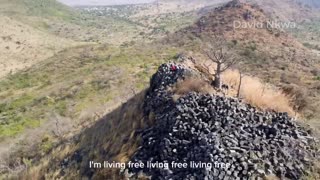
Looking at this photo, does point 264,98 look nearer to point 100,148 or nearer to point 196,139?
point 196,139

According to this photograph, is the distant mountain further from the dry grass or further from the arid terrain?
the dry grass

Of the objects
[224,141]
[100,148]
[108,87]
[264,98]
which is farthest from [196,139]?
[108,87]

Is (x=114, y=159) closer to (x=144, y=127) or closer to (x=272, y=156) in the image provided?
(x=144, y=127)

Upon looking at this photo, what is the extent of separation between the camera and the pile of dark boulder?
390 inches

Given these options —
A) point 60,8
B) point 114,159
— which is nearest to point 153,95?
point 114,159

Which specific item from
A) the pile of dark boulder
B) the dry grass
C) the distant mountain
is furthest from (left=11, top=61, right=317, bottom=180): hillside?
the distant mountain

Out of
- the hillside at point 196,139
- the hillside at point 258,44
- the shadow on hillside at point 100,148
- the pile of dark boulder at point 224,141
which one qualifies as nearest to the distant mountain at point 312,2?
the hillside at point 258,44

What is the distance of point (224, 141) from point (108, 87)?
2443 centimetres

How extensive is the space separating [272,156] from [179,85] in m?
4.46

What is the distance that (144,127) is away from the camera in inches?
517

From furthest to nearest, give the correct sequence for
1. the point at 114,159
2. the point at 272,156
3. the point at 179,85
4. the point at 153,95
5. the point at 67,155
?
1. the point at 67,155
2. the point at 153,95
3. the point at 179,85
4. the point at 114,159
5. the point at 272,156

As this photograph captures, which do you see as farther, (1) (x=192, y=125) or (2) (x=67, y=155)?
(2) (x=67, y=155)

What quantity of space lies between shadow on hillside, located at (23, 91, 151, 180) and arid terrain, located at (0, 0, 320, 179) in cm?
5

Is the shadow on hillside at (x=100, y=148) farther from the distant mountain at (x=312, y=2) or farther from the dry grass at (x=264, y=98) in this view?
the distant mountain at (x=312, y=2)
